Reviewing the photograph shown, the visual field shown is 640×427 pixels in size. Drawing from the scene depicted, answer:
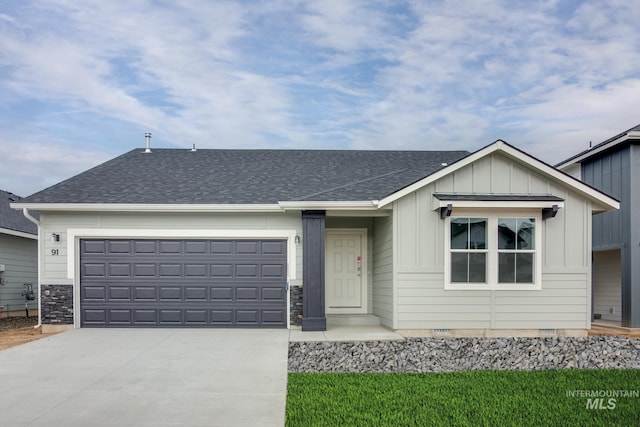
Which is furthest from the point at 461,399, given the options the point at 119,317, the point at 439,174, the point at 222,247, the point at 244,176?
the point at 244,176

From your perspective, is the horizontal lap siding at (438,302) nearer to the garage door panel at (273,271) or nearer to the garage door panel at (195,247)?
the garage door panel at (273,271)

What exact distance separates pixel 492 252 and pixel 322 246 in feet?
11.2

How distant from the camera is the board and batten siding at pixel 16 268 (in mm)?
16078

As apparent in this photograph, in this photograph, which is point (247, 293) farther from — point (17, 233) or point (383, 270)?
point (17, 233)

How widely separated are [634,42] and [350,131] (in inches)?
333

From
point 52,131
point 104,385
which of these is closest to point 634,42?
point 104,385

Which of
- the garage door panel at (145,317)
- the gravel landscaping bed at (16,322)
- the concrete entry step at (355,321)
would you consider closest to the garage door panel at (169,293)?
the garage door panel at (145,317)

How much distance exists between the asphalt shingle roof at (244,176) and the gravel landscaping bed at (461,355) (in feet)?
10.4

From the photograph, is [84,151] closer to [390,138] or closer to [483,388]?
[390,138]

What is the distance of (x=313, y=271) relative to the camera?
11.5m

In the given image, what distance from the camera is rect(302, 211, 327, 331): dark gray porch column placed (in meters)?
Answer: 11.5

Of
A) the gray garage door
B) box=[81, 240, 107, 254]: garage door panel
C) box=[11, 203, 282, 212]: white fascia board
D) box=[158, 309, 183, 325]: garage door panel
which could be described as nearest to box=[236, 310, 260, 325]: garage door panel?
the gray garage door

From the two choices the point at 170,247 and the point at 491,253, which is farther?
the point at 170,247

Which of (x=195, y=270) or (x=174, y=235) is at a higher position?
→ (x=174, y=235)
